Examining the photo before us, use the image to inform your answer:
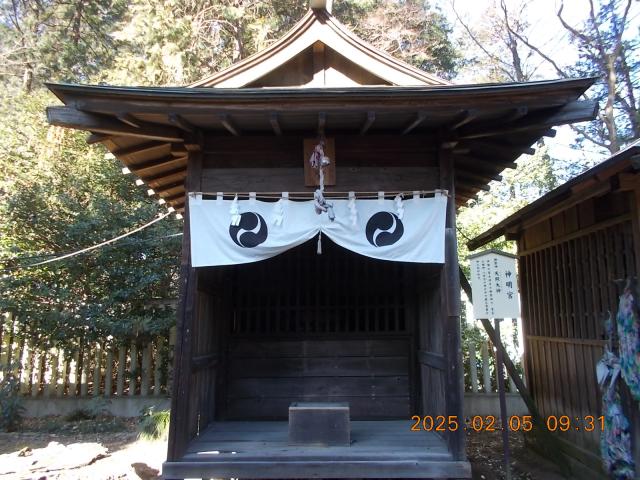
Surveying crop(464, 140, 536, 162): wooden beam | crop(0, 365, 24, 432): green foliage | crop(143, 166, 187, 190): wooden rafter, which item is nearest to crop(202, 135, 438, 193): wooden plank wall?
crop(464, 140, 536, 162): wooden beam

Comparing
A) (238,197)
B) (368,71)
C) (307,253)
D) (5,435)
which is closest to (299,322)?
(307,253)

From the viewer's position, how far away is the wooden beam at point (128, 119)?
4.90 metres

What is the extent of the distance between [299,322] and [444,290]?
3.15 m

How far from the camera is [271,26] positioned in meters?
14.5

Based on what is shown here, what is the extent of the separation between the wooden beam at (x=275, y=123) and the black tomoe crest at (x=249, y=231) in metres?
0.99

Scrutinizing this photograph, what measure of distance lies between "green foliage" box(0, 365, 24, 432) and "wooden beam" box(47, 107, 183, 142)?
23.4 ft

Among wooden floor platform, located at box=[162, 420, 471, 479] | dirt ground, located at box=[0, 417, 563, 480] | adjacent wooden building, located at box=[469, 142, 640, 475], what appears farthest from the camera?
dirt ground, located at box=[0, 417, 563, 480]

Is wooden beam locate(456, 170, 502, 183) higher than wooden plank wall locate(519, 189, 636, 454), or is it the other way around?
wooden beam locate(456, 170, 502, 183)

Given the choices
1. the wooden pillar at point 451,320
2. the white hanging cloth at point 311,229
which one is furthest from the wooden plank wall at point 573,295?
the white hanging cloth at point 311,229

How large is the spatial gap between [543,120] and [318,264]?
411 centimetres

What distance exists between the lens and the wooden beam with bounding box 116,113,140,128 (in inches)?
193

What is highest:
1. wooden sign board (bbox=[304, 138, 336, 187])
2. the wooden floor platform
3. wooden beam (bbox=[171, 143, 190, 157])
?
wooden beam (bbox=[171, 143, 190, 157])
